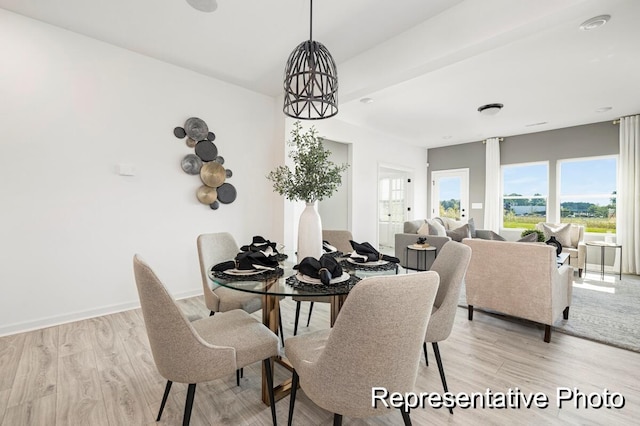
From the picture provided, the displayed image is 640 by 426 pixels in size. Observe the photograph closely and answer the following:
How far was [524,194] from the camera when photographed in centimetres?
642

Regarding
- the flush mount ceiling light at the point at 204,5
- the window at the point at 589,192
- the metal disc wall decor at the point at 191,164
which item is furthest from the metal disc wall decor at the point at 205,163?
the window at the point at 589,192

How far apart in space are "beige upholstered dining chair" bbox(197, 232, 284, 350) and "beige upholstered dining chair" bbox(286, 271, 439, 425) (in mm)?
1110

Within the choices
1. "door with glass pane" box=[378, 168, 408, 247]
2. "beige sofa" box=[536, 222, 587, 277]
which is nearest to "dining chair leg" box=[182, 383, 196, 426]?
"beige sofa" box=[536, 222, 587, 277]

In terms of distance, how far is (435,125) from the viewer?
5.65 meters

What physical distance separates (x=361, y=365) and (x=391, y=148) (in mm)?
6043

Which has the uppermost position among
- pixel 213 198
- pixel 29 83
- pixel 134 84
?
pixel 134 84

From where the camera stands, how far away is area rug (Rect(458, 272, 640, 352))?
2502mm

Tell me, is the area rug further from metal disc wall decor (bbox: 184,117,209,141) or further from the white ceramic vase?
metal disc wall decor (bbox: 184,117,209,141)

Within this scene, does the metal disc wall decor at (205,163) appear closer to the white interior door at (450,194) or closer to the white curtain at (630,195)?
the white interior door at (450,194)

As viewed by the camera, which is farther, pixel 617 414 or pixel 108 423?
pixel 617 414

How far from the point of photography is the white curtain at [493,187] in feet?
21.8

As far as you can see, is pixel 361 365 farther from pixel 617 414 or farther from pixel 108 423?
pixel 617 414

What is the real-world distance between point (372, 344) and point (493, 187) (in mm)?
6994

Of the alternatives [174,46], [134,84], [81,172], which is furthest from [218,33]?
[81,172]
